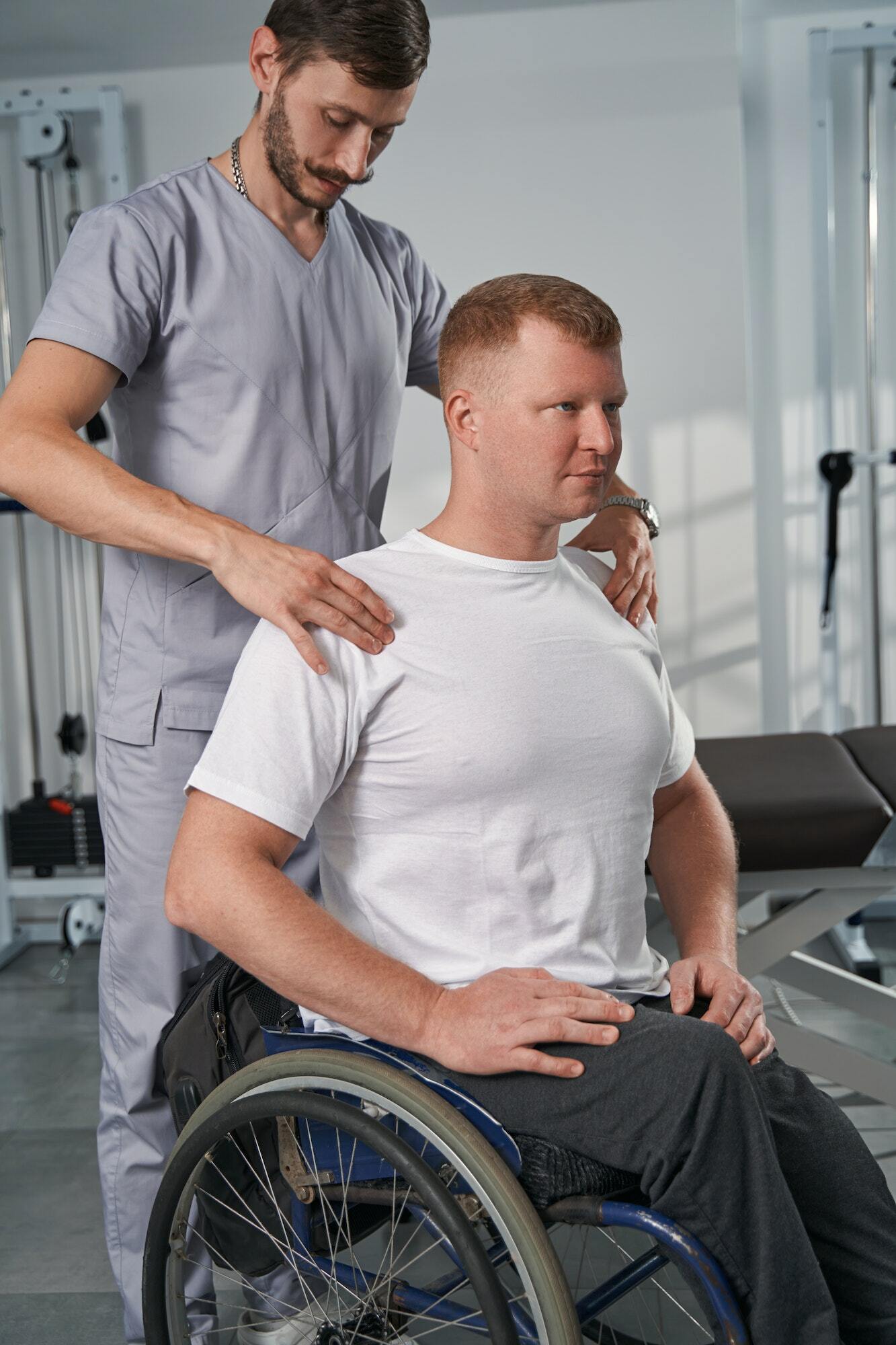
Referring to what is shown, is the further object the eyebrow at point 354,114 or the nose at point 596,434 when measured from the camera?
the eyebrow at point 354,114

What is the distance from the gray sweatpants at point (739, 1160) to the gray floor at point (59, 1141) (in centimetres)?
96

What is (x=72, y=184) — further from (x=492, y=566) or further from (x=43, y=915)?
(x=492, y=566)

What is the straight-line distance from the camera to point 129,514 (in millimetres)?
1289

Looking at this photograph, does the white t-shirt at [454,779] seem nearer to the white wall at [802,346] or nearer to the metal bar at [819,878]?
the metal bar at [819,878]

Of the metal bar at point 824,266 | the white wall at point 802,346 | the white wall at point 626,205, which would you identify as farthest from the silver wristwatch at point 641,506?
the white wall at point 802,346

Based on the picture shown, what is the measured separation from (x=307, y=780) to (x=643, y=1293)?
3.66 ft

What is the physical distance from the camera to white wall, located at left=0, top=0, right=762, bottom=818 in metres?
3.19

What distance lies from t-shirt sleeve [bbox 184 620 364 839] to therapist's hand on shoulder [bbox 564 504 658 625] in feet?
1.25

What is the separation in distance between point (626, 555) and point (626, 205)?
202 cm

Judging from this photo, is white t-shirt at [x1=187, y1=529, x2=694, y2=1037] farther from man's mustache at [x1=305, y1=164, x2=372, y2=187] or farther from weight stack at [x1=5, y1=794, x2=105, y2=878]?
weight stack at [x1=5, y1=794, x2=105, y2=878]

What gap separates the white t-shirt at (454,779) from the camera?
118 centimetres

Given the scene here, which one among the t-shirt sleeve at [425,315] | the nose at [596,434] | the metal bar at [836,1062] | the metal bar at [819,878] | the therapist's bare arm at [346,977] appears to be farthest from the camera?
the metal bar at [819,878]

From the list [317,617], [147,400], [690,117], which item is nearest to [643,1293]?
[317,617]

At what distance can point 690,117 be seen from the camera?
319 centimetres
